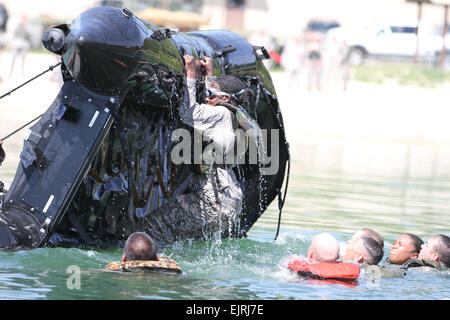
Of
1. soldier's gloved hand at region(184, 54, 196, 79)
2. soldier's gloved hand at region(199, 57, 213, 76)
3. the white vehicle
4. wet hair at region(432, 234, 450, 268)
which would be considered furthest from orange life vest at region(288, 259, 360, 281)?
the white vehicle

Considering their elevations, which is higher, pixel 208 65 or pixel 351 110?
pixel 351 110

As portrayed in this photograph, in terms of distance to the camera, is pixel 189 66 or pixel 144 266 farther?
pixel 189 66

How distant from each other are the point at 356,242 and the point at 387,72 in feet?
82.7

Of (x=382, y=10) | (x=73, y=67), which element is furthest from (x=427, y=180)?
(x=382, y=10)

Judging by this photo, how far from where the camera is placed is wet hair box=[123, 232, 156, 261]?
7797 mm

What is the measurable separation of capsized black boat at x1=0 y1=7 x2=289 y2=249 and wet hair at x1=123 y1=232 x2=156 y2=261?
697 mm

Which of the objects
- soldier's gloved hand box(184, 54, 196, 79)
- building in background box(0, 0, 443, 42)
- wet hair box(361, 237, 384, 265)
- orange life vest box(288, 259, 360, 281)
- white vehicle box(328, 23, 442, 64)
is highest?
building in background box(0, 0, 443, 42)

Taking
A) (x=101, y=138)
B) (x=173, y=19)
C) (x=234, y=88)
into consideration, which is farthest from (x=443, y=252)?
(x=173, y=19)

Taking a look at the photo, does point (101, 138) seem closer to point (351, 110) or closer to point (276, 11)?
point (351, 110)

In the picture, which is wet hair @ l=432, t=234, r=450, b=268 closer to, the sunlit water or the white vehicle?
the sunlit water

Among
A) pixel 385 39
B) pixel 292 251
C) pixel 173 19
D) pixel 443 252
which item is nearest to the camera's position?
pixel 443 252

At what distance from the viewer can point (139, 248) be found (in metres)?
7.80

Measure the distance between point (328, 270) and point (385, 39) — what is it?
3354 cm

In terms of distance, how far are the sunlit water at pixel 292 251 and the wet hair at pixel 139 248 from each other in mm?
194
